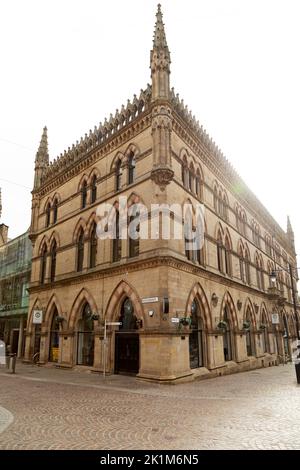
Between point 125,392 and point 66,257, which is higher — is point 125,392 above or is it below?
below

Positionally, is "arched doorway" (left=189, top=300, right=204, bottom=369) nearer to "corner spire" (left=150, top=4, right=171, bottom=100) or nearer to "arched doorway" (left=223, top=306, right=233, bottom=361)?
"arched doorway" (left=223, top=306, right=233, bottom=361)

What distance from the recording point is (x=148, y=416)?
29.9 feet

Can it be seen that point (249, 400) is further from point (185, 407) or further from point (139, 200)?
point (139, 200)

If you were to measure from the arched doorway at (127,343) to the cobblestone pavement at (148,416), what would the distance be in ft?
7.52

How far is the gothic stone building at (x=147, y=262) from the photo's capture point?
16.5m

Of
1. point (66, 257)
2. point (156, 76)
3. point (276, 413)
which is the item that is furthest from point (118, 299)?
point (156, 76)

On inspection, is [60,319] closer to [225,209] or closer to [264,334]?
[225,209]

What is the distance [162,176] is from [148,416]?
11375 mm

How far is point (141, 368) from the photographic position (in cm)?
1583

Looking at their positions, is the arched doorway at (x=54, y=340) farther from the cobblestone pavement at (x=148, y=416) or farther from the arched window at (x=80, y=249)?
the cobblestone pavement at (x=148, y=416)

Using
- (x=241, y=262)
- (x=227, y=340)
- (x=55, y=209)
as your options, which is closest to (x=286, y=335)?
(x=241, y=262)

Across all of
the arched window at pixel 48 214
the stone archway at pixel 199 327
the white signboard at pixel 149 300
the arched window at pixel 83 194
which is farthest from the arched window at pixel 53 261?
the stone archway at pixel 199 327

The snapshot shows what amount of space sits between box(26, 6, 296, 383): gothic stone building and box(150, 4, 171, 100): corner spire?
0.08 meters
